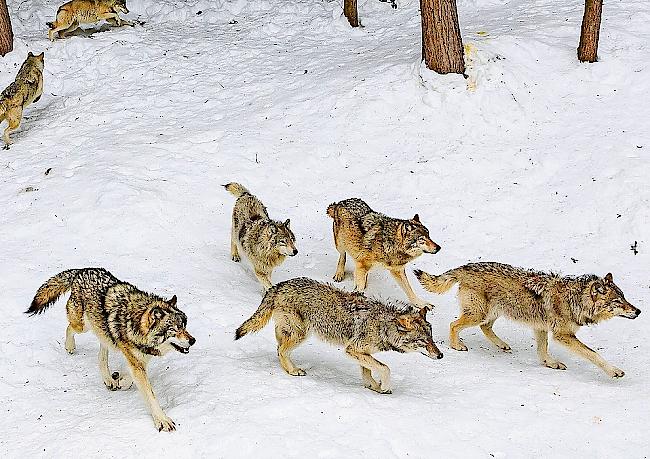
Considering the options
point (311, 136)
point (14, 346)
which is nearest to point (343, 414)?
point (14, 346)

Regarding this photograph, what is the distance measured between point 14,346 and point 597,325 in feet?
21.8

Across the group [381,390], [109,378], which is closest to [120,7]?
[109,378]

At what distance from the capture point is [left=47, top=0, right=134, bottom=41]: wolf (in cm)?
1698

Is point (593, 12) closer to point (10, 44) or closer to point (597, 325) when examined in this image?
point (597, 325)

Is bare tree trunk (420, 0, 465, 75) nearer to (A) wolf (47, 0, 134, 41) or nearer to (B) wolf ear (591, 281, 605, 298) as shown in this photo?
(B) wolf ear (591, 281, 605, 298)

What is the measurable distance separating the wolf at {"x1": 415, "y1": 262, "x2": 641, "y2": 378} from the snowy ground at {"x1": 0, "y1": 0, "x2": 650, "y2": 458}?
0.30 meters

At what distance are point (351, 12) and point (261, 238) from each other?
9716 mm

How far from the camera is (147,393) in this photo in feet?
21.0

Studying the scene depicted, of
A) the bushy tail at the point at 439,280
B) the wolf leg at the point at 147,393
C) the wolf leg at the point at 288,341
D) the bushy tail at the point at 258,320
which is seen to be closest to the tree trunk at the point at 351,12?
the bushy tail at the point at 439,280

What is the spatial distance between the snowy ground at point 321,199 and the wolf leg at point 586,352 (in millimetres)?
130

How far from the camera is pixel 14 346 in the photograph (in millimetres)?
7582

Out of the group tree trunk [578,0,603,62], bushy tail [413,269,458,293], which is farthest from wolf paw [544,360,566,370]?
tree trunk [578,0,603,62]

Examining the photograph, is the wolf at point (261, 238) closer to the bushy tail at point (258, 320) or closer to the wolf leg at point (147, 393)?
the bushy tail at point (258, 320)

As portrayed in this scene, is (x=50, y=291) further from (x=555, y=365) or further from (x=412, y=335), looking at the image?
(x=555, y=365)
